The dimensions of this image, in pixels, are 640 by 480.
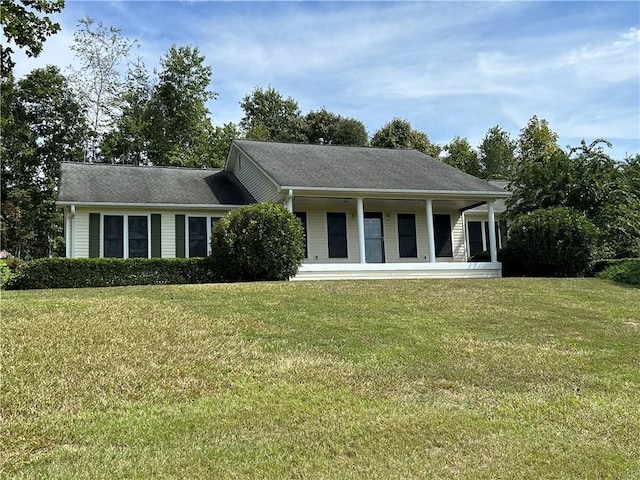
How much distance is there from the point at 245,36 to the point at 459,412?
38.3ft

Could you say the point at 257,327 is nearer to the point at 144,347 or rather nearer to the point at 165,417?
the point at 144,347

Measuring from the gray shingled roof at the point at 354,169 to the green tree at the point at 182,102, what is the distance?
50.6 ft

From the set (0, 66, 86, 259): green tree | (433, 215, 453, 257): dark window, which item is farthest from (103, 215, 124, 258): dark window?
(0, 66, 86, 259): green tree

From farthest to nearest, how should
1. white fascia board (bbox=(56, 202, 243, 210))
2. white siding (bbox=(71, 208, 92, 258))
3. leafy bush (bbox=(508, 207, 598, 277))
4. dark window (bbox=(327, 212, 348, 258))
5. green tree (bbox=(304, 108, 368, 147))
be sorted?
green tree (bbox=(304, 108, 368, 147))
dark window (bbox=(327, 212, 348, 258))
white siding (bbox=(71, 208, 92, 258))
white fascia board (bbox=(56, 202, 243, 210))
leafy bush (bbox=(508, 207, 598, 277))

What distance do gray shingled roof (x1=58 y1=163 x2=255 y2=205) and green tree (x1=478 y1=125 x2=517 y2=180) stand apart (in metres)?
25.0

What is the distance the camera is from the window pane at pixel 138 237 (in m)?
16.5

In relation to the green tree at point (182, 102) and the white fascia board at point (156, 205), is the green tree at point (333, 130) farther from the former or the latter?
the white fascia board at point (156, 205)

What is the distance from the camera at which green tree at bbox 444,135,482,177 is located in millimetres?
40625

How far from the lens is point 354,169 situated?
18281 millimetres

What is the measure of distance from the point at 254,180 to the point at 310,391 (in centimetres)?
1428

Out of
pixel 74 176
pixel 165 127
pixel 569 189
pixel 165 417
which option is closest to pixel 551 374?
pixel 165 417

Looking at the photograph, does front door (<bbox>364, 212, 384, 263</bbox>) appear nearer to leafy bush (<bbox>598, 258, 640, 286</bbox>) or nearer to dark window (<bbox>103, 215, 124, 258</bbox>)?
leafy bush (<bbox>598, 258, 640, 286</bbox>)

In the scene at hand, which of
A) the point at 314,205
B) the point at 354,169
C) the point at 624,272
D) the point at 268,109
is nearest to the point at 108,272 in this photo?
the point at 314,205

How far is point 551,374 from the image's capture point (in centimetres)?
610
